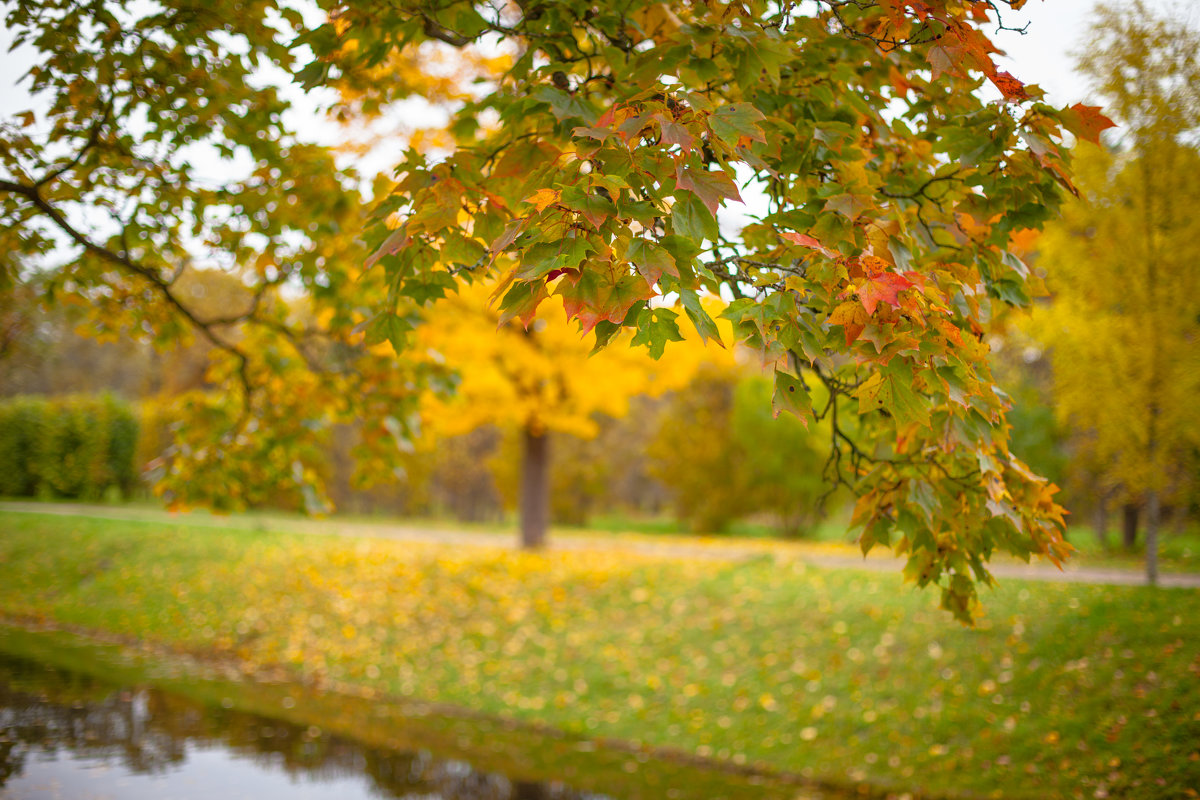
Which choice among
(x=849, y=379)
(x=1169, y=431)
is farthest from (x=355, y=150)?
(x=1169, y=431)

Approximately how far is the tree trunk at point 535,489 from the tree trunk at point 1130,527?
33.5 ft

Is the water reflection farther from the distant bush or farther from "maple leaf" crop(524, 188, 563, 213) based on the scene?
the distant bush

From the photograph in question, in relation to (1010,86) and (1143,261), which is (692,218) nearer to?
(1010,86)

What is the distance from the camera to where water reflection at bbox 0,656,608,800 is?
4973mm

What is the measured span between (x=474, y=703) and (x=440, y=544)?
6071mm

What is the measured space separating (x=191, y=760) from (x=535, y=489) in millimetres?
7695

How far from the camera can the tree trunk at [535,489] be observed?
12828 millimetres

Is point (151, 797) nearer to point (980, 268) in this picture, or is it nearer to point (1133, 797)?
point (980, 268)

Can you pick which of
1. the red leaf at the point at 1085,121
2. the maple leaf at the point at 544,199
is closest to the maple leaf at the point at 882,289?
the maple leaf at the point at 544,199

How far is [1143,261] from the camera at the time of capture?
7.43 m

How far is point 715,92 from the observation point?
235cm

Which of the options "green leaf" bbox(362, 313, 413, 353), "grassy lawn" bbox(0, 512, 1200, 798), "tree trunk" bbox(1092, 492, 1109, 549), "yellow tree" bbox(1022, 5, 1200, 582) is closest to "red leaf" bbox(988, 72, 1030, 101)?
"green leaf" bbox(362, 313, 413, 353)

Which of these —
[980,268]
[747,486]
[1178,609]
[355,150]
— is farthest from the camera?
[747,486]

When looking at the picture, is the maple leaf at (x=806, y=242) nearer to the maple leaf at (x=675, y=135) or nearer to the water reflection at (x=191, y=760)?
the maple leaf at (x=675, y=135)
